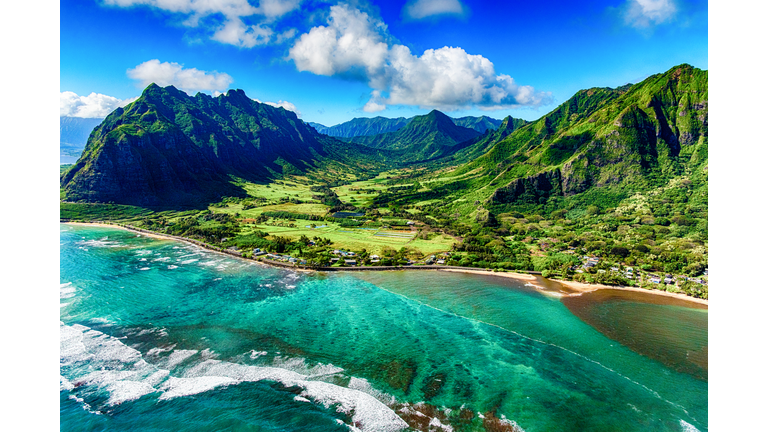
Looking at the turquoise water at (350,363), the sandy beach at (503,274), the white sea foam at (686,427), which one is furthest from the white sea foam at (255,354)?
the sandy beach at (503,274)

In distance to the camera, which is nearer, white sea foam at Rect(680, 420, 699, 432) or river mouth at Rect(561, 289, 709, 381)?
white sea foam at Rect(680, 420, 699, 432)

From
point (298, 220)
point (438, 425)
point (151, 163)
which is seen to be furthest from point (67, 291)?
point (151, 163)

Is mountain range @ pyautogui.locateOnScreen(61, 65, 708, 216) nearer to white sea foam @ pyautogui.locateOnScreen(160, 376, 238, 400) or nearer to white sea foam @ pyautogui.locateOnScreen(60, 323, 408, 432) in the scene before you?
white sea foam @ pyautogui.locateOnScreen(60, 323, 408, 432)

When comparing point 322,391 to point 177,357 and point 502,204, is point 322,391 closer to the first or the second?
point 177,357

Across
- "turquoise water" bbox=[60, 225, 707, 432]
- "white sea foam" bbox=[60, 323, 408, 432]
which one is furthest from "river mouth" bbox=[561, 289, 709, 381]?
"white sea foam" bbox=[60, 323, 408, 432]

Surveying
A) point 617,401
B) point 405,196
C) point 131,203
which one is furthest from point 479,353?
point 131,203

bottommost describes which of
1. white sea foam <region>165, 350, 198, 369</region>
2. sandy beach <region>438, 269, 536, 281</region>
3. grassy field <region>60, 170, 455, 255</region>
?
white sea foam <region>165, 350, 198, 369</region>
